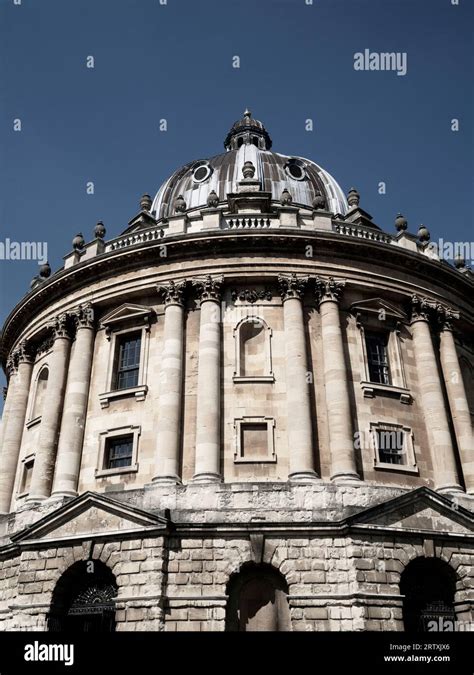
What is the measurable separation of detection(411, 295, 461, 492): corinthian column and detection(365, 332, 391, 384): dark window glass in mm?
1272

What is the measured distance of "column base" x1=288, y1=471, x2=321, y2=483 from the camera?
829 inches

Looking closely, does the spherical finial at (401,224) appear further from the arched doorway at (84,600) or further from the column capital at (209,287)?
the arched doorway at (84,600)

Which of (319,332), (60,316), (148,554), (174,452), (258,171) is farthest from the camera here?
(258,171)

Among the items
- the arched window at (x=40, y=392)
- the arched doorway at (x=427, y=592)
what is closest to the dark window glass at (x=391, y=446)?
the arched doorway at (x=427, y=592)

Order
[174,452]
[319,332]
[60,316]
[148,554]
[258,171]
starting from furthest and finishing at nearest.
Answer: [258,171] → [60,316] → [319,332] → [174,452] → [148,554]

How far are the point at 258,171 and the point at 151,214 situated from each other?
7221 millimetres

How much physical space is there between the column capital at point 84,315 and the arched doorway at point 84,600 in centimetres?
1018

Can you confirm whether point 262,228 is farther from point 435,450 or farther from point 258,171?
point 258,171

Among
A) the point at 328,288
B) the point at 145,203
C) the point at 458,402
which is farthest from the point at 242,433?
the point at 145,203

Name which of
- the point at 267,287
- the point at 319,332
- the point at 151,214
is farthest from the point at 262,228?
the point at 151,214

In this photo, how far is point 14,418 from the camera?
95.1 ft

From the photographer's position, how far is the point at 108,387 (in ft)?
83.1

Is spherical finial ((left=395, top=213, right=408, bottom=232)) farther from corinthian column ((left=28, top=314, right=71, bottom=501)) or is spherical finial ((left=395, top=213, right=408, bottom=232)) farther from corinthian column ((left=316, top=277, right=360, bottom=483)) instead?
corinthian column ((left=28, top=314, right=71, bottom=501))

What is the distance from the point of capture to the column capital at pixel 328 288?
82.7ft
